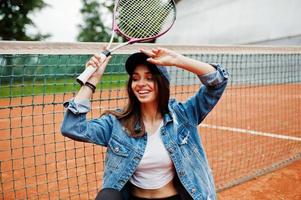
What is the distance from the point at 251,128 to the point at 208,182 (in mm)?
5124

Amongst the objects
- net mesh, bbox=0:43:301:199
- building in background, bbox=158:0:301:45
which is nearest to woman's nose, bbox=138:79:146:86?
net mesh, bbox=0:43:301:199

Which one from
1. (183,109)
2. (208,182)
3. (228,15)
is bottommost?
(208,182)

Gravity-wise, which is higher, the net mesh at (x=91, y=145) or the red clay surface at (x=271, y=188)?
the net mesh at (x=91, y=145)

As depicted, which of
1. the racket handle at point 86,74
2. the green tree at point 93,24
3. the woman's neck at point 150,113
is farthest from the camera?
the green tree at point 93,24

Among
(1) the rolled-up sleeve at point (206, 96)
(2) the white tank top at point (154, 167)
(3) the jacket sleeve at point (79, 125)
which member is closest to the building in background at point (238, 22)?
(1) the rolled-up sleeve at point (206, 96)

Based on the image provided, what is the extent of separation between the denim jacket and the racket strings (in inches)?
25.4

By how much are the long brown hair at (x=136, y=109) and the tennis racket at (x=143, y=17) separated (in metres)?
0.44

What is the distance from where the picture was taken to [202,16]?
19.9 m

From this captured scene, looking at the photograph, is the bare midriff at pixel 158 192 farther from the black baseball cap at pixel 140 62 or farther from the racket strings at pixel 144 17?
the racket strings at pixel 144 17

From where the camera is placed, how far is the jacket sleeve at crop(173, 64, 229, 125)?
2.28 meters

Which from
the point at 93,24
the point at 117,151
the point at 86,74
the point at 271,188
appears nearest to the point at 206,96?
the point at 117,151

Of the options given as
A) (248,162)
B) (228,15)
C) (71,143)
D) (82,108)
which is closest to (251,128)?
(248,162)

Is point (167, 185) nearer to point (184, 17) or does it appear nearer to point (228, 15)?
point (228, 15)

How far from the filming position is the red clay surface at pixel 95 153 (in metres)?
4.01
